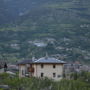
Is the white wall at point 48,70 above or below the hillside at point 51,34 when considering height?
above

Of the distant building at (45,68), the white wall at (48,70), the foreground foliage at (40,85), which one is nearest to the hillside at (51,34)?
the white wall at (48,70)

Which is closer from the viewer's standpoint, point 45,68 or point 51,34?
point 45,68

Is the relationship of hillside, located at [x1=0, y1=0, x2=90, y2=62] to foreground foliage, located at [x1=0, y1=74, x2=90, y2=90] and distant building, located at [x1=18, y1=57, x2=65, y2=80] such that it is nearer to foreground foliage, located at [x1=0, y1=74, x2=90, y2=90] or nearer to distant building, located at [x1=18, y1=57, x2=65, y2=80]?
distant building, located at [x1=18, y1=57, x2=65, y2=80]

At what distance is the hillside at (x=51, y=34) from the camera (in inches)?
5630

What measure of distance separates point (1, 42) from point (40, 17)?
32.3 meters

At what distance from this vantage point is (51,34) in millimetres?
164625

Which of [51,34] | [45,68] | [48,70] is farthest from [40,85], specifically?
[51,34]

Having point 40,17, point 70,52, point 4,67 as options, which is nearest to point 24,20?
point 40,17

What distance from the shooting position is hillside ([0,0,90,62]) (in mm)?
143000

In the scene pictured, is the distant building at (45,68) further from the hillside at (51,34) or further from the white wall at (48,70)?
the hillside at (51,34)

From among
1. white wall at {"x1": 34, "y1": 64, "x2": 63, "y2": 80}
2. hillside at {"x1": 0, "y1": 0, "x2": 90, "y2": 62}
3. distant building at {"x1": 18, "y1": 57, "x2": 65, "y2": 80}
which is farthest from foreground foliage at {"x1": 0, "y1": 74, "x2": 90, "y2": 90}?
hillside at {"x1": 0, "y1": 0, "x2": 90, "y2": 62}

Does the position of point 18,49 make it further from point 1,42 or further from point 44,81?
point 44,81

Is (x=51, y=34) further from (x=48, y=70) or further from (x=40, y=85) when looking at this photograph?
(x=40, y=85)

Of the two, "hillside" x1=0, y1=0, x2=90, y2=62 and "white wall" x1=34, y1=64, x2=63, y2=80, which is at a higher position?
"white wall" x1=34, y1=64, x2=63, y2=80
